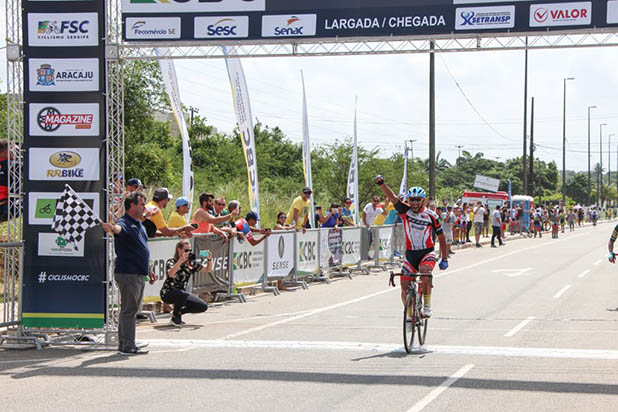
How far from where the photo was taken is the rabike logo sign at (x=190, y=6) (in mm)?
11891

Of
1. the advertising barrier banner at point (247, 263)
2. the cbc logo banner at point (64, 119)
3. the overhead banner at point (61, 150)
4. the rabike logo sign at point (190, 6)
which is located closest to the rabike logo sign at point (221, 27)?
the rabike logo sign at point (190, 6)

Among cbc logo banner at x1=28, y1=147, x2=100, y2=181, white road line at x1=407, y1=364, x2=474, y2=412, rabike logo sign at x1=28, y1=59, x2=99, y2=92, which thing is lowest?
white road line at x1=407, y1=364, x2=474, y2=412

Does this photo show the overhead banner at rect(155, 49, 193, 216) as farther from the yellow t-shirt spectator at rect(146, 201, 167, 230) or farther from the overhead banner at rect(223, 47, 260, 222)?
the yellow t-shirt spectator at rect(146, 201, 167, 230)

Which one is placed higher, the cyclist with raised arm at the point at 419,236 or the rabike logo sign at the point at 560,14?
the rabike logo sign at the point at 560,14

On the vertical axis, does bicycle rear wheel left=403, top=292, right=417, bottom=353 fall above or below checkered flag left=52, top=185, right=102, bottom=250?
below

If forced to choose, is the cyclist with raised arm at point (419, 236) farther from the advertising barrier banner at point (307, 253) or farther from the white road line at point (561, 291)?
the advertising barrier banner at point (307, 253)

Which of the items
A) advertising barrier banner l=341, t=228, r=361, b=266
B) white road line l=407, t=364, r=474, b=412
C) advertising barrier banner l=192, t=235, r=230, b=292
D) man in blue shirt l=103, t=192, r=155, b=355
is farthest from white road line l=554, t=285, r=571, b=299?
man in blue shirt l=103, t=192, r=155, b=355

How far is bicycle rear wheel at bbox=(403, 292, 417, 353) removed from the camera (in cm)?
930

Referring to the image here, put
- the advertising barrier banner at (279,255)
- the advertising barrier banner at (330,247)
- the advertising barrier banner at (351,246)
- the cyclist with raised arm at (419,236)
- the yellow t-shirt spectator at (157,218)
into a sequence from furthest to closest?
the advertising barrier banner at (351,246) → the advertising barrier banner at (330,247) → the advertising barrier banner at (279,255) → the yellow t-shirt spectator at (157,218) → the cyclist with raised arm at (419,236)

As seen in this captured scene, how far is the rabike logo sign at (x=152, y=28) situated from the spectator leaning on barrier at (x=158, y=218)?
2331mm

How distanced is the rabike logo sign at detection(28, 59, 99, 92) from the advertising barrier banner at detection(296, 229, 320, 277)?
26.9 ft

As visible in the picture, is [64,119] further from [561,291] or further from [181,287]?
[561,291]

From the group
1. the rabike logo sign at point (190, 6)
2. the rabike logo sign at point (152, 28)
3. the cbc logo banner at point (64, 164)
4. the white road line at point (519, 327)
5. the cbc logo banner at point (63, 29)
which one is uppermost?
the rabike logo sign at point (190, 6)

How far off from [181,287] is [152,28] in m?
3.97
